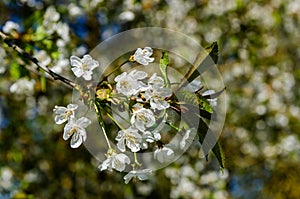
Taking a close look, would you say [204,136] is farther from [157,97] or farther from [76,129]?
[76,129]

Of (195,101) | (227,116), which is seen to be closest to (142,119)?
(195,101)

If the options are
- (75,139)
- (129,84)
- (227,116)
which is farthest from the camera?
(227,116)

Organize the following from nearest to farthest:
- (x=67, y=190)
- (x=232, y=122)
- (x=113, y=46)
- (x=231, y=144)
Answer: (x=113, y=46)
(x=67, y=190)
(x=232, y=122)
(x=231, y=144)

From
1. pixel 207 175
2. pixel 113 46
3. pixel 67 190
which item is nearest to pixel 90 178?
pixel 67 190

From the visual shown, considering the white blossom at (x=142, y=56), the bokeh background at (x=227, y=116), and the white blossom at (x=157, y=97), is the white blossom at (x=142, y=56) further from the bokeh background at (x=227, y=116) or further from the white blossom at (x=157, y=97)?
the bokeh background at (x=227, y=116)

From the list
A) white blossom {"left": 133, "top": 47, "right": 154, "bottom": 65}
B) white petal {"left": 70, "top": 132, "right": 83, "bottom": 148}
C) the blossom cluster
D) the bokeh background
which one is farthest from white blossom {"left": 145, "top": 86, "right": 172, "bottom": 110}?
the bokeh background

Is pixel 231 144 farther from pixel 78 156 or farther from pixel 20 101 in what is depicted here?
pixel 20 101
